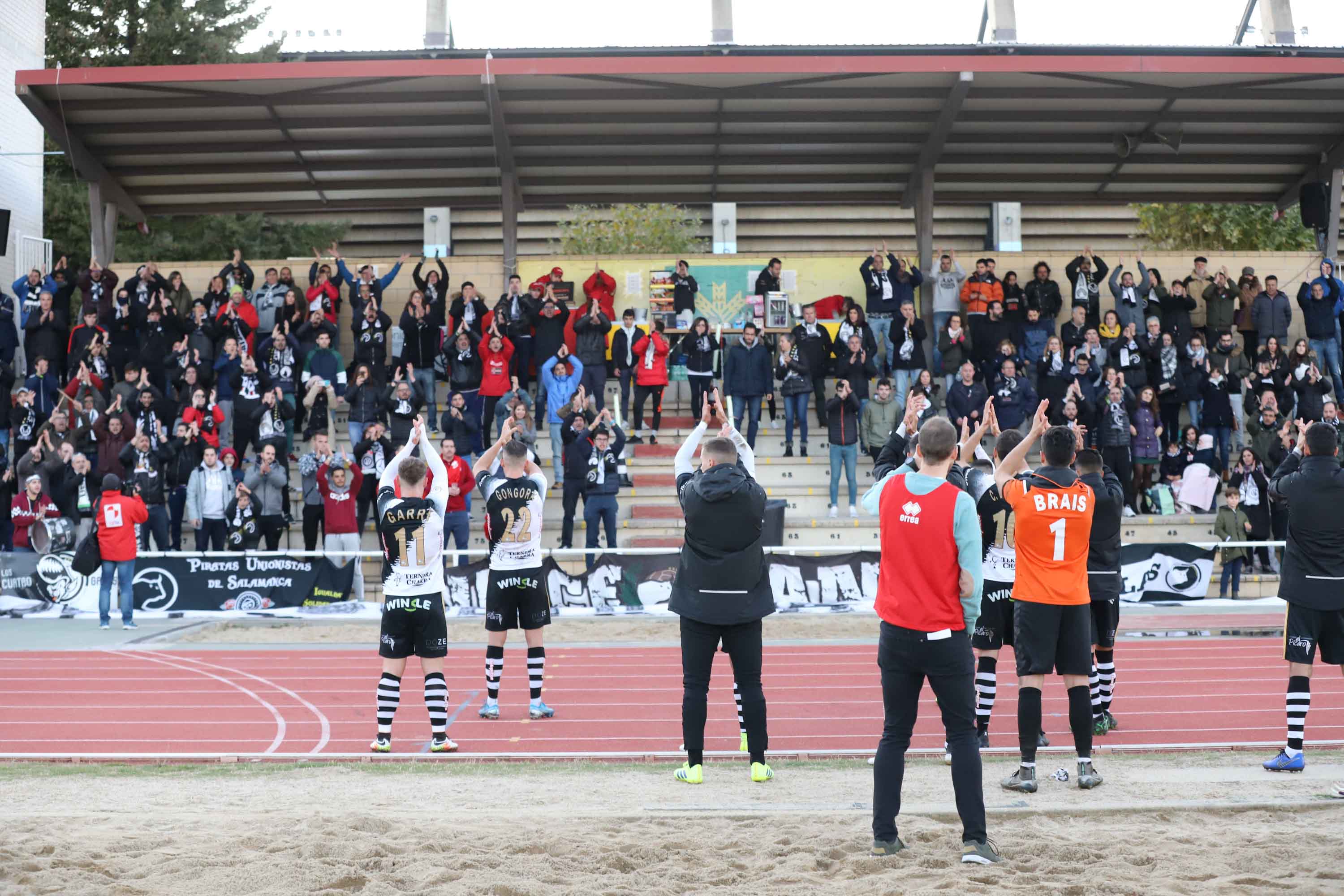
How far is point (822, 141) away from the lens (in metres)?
21.6

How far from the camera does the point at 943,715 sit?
589 centimetres

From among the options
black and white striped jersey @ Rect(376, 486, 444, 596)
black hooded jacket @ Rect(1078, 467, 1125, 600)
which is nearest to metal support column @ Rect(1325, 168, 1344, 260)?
black hooded jacket @ Rect(1078, 467, 1125, 600)

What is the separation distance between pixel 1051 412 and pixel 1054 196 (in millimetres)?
6264

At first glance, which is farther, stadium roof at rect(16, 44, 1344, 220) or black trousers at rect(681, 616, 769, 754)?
stadium roof at rect(16, 44, 1344, 220)

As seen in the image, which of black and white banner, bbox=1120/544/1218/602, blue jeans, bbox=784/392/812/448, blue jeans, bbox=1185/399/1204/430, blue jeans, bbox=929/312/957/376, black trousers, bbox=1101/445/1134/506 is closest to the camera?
black and white banner, bbox=1120/544/1218/602

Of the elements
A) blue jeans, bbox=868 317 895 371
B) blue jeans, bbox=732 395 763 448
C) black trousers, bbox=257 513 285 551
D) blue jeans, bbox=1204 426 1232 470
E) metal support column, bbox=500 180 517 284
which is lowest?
black trousers, bbox=257 513 285 551

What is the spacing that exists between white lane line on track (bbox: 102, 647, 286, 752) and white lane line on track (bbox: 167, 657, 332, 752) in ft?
0.63

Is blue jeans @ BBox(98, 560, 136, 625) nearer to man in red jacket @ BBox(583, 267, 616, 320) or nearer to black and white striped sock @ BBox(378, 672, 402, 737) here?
black and white striped sock @ BBox(378, 672, 402, 737)

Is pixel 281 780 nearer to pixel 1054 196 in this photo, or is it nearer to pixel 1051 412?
pixel 1051 412

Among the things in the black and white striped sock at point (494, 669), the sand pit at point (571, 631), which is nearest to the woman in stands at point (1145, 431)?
the sand pit at point (571, 631)

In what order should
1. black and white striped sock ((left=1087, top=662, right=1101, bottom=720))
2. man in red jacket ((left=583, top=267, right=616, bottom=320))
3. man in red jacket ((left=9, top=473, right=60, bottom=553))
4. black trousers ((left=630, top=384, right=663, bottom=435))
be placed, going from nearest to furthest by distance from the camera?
black and white striped sock ((left=1087, top=662, right=1101, bottom=720)) → man in red jacket ((left=9, top=473, right=60, bottom=553)) → black trousers ((left=630, top=384, right=663, bottom=435)) → man in red jacket ((left=583, top=267, right=616, bottom=320))

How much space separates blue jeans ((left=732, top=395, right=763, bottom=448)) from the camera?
19.4m

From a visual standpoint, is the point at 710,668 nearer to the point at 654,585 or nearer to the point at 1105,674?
the point at 1105,674

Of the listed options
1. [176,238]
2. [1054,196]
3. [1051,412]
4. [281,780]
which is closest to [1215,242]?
[1054,196]
